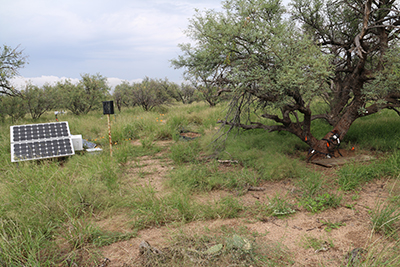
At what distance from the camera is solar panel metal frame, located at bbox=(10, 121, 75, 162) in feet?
21.1

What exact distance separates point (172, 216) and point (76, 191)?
179cm

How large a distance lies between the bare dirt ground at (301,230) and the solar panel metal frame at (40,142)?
3.79 metres

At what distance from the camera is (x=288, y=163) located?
560cm

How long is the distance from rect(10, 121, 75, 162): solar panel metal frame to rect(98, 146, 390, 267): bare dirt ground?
3794mm

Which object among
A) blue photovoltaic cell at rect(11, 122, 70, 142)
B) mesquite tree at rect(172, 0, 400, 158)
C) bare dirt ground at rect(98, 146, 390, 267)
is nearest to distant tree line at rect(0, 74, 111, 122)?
blue photovoltaic cell at rect(11, 122, 70, 142)

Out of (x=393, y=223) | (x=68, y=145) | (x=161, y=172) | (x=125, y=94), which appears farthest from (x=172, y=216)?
(x=125, y=94)

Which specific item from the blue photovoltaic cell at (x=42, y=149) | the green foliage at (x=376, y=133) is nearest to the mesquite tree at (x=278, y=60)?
the green foliage at (x=376, y=133)

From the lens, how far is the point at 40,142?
687cm

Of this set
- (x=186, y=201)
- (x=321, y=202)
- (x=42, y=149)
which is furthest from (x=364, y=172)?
(x=42, y=149)

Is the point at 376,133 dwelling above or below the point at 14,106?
below

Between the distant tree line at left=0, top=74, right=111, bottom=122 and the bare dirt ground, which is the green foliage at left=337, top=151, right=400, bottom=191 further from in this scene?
the distant tree line at left=0, top=74, right=111, bottom=122

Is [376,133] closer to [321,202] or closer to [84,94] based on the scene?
[321,202]

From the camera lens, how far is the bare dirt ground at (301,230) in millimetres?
2947

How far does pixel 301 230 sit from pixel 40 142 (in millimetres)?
6633
